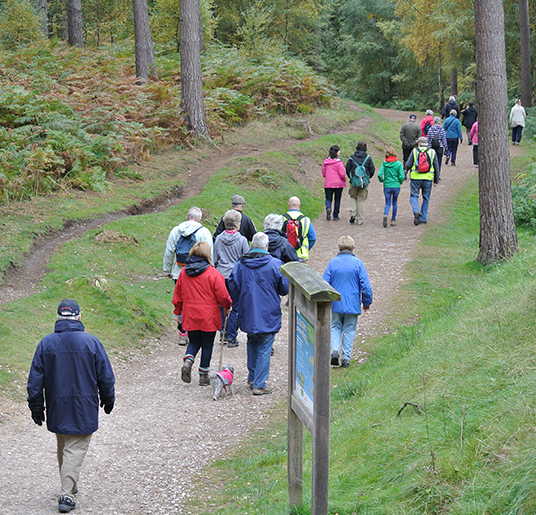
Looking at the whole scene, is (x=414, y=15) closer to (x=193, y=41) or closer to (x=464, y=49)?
(x=464, y=49)

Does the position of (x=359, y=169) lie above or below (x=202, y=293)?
above

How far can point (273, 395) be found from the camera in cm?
804

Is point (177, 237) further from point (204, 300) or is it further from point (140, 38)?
point (140, 38)

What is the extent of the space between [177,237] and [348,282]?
8.80 feet

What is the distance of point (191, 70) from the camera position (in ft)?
66.2

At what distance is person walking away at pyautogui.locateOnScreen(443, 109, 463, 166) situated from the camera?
73.5 ft

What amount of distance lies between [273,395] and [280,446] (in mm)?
1577

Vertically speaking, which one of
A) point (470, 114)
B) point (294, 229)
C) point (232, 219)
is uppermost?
point (470, 114)

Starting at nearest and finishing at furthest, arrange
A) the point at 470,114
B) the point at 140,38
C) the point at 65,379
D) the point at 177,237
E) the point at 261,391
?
the point at 65,379 < the point at 261,391 < the point at 177,237 < the point at 140,38 < the point at 470,114

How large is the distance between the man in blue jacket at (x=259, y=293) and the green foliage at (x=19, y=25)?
26.0 metres

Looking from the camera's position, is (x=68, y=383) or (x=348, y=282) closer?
(x=68, y=383)

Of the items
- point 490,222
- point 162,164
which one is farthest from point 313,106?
point 490,222

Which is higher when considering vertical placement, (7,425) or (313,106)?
(313,106)

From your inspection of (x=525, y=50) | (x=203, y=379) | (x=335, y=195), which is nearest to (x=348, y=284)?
(x=203, y=379)
